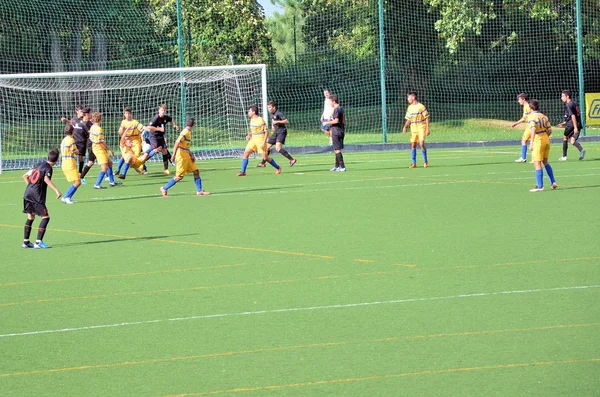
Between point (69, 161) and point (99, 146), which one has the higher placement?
point (99, 146)

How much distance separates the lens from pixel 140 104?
37938 mm

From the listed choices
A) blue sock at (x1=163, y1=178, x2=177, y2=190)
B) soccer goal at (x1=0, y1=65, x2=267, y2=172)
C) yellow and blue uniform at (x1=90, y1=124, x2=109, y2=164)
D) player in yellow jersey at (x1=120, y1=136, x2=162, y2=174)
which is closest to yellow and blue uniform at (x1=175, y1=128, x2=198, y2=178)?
blue sock at (x1=163, y1=178, x2=177, y2=190)

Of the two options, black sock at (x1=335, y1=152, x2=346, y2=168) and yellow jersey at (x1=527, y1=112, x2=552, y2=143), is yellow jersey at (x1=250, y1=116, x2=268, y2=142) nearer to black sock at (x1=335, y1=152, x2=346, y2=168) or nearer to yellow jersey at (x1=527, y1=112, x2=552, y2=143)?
black sock at (x1=335, y1=152, x2=346, y2=168)

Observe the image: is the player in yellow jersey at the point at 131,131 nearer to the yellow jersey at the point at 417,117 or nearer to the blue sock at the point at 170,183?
the blue sock at the point at 170,183

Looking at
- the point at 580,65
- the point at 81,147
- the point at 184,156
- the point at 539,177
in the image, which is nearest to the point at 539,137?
the point at 539,177

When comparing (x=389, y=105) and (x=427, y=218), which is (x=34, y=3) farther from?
(x=427, y=218)

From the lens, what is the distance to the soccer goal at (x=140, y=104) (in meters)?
35.2

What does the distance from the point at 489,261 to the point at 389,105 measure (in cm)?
3483

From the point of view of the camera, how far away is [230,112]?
3644 cm

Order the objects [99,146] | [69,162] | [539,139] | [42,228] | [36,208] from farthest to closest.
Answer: [99,146] < [69,162] < [539,139] < [42,228] < [36,208]

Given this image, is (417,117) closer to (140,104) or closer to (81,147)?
(81,147)

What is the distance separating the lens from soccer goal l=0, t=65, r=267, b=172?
3525cm

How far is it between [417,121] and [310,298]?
16.1 m

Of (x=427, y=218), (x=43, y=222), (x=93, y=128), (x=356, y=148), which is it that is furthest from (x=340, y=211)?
(x=356, y=148)
